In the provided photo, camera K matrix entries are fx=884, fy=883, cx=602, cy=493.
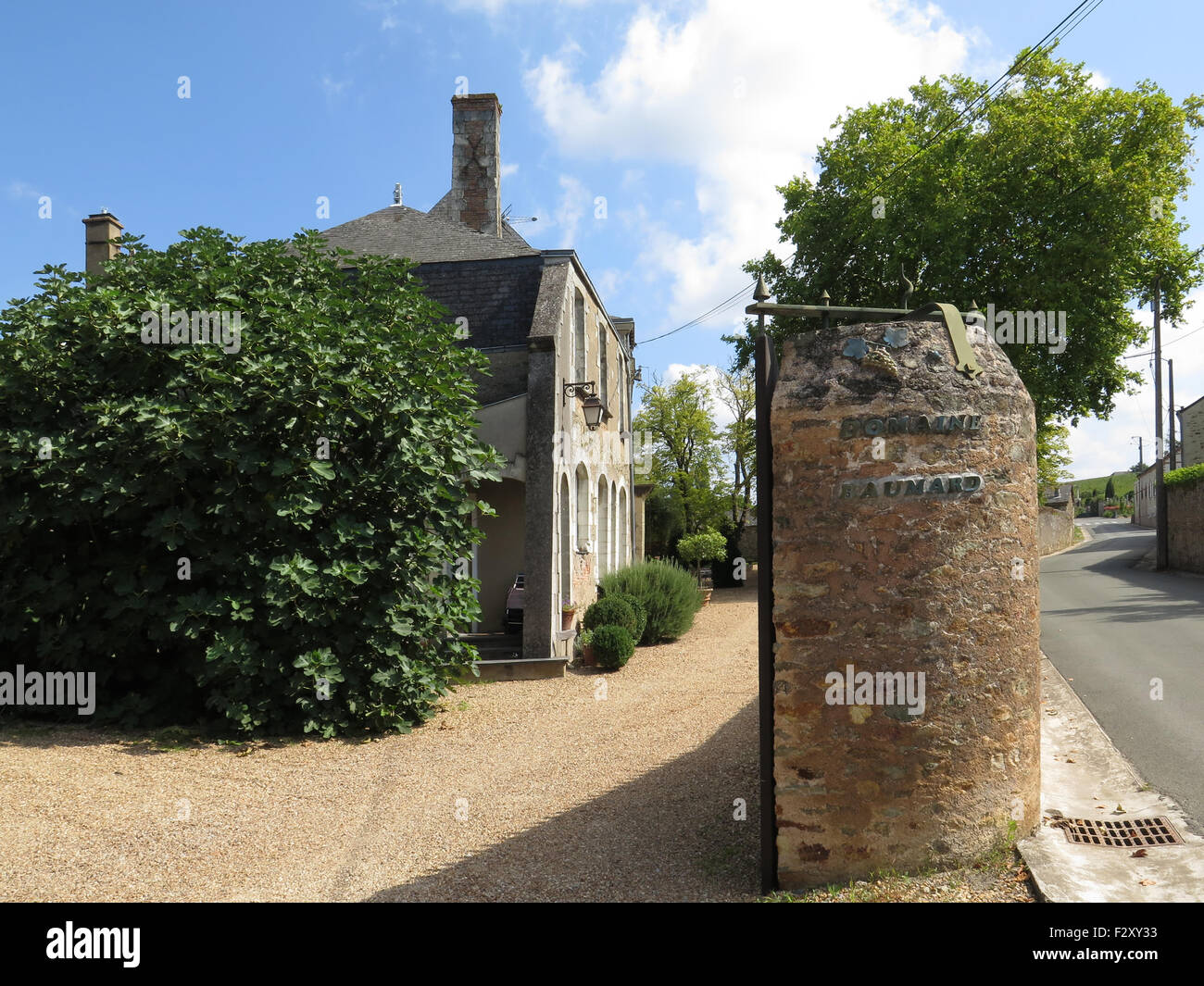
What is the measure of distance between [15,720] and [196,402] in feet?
11.6

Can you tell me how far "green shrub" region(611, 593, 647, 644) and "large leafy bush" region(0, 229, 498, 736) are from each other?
6058 mm

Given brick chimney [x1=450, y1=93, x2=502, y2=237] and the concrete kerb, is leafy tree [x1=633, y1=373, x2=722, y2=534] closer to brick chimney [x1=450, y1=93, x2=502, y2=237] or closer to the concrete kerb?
brick chimney [x1=450, y1=93, x2=502, y2=237]

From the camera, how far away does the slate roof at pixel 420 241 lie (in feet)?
57.0

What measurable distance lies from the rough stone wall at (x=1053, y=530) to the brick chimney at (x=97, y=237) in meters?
32.3

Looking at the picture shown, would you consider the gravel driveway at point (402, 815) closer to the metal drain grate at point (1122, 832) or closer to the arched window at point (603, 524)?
the metal drain grate at point (1122, 832)

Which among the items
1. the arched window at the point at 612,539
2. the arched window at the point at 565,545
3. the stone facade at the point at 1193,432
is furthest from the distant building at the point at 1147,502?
the arched window at the point at 565,545

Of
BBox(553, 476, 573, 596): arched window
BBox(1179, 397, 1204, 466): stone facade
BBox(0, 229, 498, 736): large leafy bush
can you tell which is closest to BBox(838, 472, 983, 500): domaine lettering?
BBox(0, 229, 498, 736): large leafy bush

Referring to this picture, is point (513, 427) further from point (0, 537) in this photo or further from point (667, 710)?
point (0, 537)

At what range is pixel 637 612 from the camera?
1510 centimetres

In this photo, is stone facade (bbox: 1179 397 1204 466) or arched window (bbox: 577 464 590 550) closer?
arched window (bbox: 577 464 590 550)

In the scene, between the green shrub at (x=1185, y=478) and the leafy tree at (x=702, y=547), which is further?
the leafy tree at (x=702, y=547)

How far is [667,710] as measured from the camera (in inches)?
398

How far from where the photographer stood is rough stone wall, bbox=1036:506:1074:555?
35875 millimetres

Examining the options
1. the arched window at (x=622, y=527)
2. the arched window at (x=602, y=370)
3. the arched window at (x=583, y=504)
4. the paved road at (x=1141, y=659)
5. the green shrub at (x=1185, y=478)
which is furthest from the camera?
the green shrub at (x=1185, y=478)
